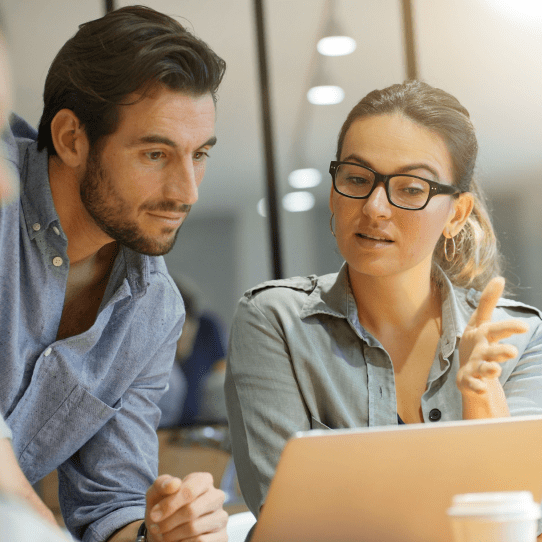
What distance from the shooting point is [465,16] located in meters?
2.19

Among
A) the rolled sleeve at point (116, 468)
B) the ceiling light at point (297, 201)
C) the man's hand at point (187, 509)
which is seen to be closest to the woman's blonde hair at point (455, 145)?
the rolled sleeve at point (116, 468)

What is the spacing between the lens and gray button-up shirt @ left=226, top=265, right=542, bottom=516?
4.32 ft

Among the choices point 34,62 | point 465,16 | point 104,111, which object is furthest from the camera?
point 465,16

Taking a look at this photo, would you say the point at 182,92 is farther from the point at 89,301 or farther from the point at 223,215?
the point at 223,215

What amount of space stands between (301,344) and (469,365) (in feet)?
1.29

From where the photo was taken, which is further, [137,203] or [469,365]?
[137,203]

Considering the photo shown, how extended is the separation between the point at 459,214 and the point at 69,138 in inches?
35.8

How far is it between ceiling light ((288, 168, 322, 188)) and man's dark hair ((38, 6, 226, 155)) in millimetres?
958

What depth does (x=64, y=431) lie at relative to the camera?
4.61ft

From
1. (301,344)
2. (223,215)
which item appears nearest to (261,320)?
(301,344)

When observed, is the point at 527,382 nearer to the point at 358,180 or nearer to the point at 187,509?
the point at 358,180

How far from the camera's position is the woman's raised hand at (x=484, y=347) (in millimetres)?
1077

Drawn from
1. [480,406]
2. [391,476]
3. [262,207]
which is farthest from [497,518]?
[262,207]

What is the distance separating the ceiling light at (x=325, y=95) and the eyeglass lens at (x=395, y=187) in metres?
0.96
